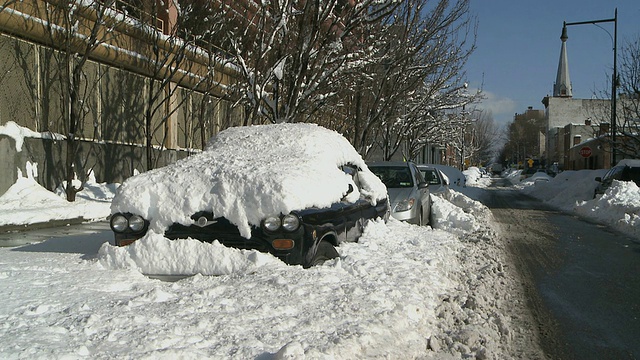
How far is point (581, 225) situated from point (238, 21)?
37.8 feet

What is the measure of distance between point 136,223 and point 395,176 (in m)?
7.46

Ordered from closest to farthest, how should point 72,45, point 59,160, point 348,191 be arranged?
point 348,191 → point 72,45 → point 59,160

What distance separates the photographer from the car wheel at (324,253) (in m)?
5.36

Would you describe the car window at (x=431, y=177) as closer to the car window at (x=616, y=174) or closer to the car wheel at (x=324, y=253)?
the car window at (x=616, y=174)

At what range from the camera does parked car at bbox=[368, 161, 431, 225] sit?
10.3 meters

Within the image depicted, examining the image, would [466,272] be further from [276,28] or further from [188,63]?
[188,63]

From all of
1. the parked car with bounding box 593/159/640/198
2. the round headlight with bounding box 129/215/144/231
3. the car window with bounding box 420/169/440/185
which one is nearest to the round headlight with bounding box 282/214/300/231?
the round headlight with bounding box 129/215/144/231

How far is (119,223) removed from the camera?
5.23 meters

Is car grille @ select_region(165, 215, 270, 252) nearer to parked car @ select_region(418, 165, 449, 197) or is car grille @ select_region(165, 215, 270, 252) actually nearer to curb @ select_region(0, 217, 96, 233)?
curb @ select_region(0, 217, 96, 233)

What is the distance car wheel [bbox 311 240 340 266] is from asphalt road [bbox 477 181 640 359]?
2.03 metres

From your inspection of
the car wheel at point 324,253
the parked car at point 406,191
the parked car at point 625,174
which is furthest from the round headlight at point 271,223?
the parked car at point 625,174

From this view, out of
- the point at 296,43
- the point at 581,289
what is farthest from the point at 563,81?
the point at 581,289

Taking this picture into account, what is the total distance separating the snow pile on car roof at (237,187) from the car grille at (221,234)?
60 mm

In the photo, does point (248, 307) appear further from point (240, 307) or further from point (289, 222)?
point (289, 222)
